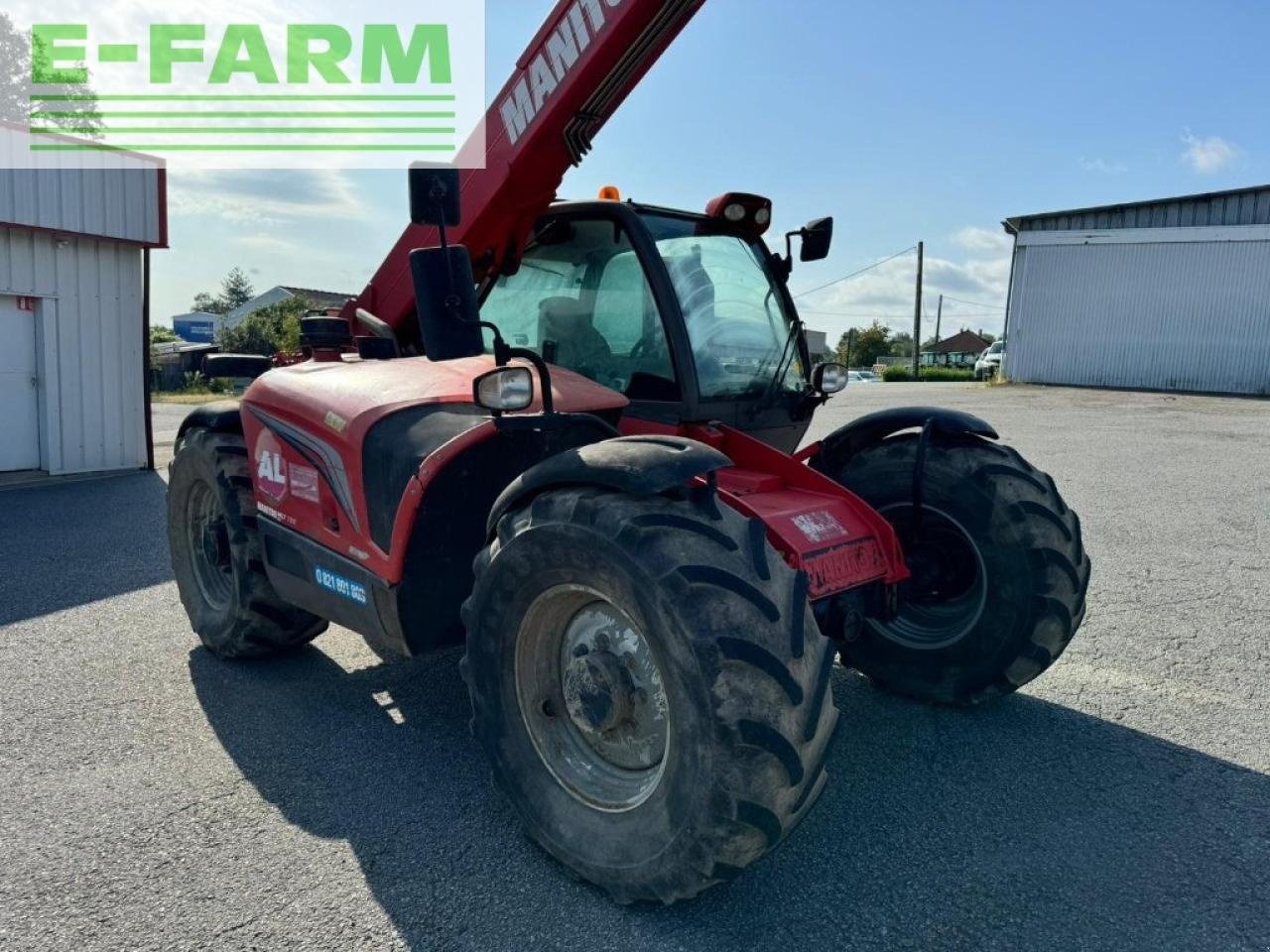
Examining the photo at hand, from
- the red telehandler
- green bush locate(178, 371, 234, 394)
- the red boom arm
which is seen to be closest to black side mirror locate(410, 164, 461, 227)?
the red telehandler

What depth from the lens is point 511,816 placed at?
2.99 m

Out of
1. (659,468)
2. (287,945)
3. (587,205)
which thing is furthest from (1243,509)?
(287,945)

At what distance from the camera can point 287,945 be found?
239cm

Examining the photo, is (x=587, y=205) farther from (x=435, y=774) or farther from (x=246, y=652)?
(x=246, y=652)

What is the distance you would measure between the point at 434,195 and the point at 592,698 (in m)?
1.61

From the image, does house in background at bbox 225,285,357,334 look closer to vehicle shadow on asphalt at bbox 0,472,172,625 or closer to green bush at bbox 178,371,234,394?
green bush at bbox 178,371,234,394

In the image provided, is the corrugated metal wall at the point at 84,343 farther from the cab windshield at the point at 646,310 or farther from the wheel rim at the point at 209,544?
the cab windshield at the point at 646,310

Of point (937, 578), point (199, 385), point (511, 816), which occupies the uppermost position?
point (937, 578)

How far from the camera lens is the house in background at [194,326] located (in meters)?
59.5

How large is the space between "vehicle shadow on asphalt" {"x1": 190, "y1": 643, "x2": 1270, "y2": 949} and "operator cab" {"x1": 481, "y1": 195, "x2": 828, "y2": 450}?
4.62 feet

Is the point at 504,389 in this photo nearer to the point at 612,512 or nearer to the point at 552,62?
the point at 612,512

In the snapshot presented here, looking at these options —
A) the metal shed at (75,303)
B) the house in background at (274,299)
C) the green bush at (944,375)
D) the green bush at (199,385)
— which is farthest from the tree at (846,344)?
the metal shed at (75,303)

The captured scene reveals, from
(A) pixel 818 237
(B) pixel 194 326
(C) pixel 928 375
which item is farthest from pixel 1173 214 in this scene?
(B) pixel 194 326

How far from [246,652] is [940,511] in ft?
10.6
